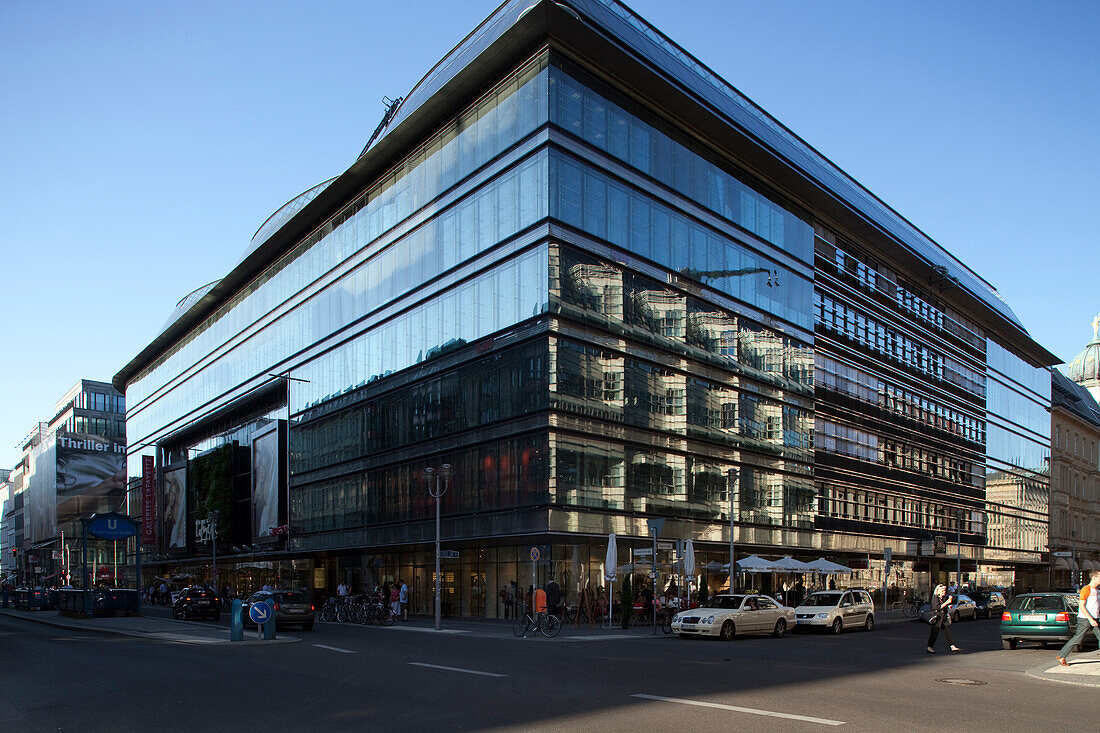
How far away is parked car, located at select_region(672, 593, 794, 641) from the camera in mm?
27141

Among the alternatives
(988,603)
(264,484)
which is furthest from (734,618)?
(264,484)

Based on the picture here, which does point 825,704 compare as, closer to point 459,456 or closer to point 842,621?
point 842,621

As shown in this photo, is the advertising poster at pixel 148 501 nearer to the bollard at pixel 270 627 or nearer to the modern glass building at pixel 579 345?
the modern glass building at pixel 579 345

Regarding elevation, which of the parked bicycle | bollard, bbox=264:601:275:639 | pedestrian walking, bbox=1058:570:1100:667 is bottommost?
the parked bicycle

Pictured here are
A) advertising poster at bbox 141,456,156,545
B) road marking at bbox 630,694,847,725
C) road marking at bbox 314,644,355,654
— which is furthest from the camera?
advertising poster at bbox 141,456,156,545

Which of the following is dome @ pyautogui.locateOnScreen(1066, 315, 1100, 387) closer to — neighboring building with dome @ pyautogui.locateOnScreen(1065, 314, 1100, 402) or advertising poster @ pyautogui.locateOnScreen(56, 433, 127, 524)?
neighboring building with dome @ pyautogui.locateOnScreen(1065, 314, 1100, 402)

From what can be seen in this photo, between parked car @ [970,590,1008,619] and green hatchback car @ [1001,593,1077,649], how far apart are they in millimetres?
29378

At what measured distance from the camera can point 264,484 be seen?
6412 cm

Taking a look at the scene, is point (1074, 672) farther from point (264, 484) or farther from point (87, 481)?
point (87, 481)

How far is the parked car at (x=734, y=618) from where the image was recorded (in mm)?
27141

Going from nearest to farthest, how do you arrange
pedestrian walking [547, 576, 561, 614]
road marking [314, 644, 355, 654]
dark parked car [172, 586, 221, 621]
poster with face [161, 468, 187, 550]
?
road marking [314, 644, 355, 654] < pedestrian walking [547, 576, 561, 614] < dark parked car [172, 586, 221, 621] < poster with face [161, 468, 187, 550]

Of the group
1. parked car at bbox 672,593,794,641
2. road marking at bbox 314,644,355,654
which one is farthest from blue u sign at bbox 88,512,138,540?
parked car at bbox 672,593,794,641

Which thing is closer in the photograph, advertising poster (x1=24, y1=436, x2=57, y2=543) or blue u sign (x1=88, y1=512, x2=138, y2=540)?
blue u sign (x1=88, y1=512, x2=138, y2=540)

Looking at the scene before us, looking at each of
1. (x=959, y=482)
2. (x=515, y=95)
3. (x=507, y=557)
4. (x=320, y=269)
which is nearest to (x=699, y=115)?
(x=515, y=95)
